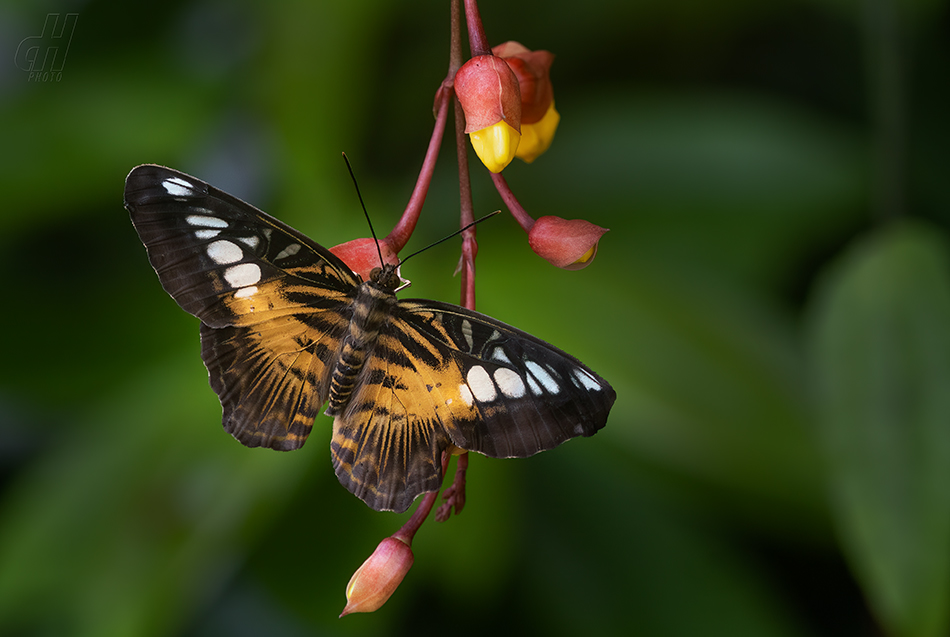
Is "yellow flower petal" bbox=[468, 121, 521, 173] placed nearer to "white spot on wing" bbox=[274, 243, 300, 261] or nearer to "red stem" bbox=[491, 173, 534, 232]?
"red stem" bbox=[491, 173, 534, 232]

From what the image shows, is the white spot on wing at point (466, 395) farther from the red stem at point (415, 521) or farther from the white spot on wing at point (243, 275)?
the white spot on wing at point (243, 275)

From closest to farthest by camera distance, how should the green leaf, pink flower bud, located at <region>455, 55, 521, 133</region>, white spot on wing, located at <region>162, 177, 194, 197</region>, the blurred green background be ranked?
pink flower bud, located at <region>455, 55, 521, 133</region> → white spot on wing, located at <region>162, 177, 194, 197</region> → the green leaf → the blurred green background

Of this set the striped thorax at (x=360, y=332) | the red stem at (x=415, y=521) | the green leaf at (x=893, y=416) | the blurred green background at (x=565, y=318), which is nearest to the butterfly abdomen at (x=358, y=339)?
the striped thorax at (x=360, y=332)

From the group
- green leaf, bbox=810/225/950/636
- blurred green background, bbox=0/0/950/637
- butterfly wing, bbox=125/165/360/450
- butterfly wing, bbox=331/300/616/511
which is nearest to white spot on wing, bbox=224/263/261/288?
butterfly wing, bbox=125/165/360/450

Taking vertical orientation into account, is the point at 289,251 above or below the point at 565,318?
above

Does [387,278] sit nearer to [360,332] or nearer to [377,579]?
[360,332]

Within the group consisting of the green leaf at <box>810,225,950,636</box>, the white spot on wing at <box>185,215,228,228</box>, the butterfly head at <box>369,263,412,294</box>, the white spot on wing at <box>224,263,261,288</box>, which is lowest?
the green leaf at <box>810,225,950,636</box>

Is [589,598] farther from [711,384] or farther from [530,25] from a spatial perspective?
[530,25]

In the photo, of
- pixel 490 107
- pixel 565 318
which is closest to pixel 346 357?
pixel 490 107
